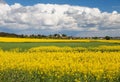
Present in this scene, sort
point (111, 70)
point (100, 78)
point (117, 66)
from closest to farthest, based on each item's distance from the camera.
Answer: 1. point (100, 78)
2. point (111, 70)
3. point (117, 66)

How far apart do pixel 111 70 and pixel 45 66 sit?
2.98m

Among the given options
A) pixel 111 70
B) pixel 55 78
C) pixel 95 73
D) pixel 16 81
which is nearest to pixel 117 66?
pixel 111 70

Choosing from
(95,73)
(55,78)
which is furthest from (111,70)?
(55,78)

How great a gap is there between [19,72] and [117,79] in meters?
4.37

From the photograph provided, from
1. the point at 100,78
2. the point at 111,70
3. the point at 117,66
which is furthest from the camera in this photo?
the point at 117,66

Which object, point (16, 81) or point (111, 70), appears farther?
point (111, 70)

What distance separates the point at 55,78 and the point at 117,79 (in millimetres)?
2435

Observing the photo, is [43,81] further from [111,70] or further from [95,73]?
[111,70]

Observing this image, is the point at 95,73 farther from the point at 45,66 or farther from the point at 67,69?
the point at 45,66

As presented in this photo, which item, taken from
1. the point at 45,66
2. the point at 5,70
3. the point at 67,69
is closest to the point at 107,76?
the point at 67,69

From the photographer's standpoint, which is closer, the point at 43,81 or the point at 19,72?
the point at 43,81

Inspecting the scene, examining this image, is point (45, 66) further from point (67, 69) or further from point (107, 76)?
point (107, 76)

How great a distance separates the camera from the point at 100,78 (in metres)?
14.1

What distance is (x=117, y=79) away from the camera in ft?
46.2
